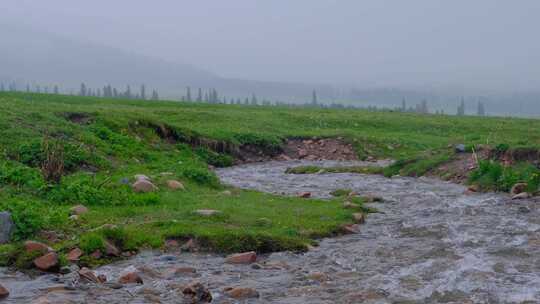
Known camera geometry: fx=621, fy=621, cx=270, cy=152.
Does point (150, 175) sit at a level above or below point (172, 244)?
above

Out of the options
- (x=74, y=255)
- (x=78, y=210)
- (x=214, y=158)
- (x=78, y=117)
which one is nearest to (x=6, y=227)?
(x=74, y=255)

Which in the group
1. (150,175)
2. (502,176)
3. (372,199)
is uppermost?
(502,176)

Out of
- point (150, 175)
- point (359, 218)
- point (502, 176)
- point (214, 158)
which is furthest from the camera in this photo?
point (214, 158)

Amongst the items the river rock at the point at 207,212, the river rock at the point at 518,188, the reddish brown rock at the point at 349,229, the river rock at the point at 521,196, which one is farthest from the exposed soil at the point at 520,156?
the river rock at the point at 207,212

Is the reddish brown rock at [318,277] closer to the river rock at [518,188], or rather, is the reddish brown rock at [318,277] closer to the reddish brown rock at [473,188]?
the river rock at [518,188]

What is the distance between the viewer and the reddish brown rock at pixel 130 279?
9835 mm

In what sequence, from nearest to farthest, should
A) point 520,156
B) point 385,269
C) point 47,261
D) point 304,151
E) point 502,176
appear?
point 47,261, point 385,269, point 502,176, point 520,156, point 304,151

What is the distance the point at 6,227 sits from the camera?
12.1m

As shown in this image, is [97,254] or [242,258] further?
[242,258]

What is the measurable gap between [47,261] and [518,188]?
14.7m

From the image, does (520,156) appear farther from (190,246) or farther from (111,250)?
(111,250)

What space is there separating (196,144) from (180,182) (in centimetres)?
1339

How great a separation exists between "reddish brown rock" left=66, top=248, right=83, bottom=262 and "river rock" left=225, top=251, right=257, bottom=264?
264 centimetres

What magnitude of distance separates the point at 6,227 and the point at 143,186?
5724mm
